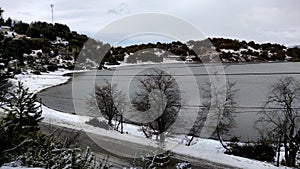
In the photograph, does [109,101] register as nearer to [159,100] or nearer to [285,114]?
[159,100]

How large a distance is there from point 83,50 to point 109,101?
342 cm

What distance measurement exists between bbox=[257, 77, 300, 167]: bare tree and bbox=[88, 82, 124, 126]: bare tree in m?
5.08

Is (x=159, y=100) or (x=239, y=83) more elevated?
(x=239, y=83)

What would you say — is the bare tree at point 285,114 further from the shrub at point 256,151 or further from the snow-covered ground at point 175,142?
the snow-covered ground at point 175,142

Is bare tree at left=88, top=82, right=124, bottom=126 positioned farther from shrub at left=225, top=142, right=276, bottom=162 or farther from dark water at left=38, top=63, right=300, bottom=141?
shrub at left=225, top=142, right=276, bottom=162

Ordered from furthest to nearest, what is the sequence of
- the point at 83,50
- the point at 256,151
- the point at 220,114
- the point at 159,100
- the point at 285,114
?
the point at 83,50 → the point at 220,114 → the point at 285,114 → the point at 256,151 → the point at 159,100

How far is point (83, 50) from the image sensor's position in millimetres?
13852

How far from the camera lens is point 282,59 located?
15.5 meters

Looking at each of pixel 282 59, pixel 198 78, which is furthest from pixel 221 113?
pixel 282 59

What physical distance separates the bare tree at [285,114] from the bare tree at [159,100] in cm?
333

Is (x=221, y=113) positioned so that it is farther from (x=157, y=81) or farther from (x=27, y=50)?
(x=27, y=50)

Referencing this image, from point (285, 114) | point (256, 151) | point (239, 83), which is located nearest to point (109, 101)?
point (256, 151)

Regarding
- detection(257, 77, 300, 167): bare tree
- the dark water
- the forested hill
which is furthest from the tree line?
the forested hill

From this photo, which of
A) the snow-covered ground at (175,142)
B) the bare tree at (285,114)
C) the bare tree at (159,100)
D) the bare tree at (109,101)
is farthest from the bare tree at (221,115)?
the bare tree at (109,101)
